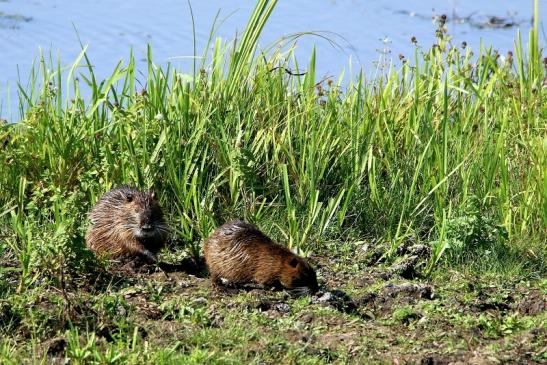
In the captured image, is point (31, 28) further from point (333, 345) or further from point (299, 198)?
point (333, 345)

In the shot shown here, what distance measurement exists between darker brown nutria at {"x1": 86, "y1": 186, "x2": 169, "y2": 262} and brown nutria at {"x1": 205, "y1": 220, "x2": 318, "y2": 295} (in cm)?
33

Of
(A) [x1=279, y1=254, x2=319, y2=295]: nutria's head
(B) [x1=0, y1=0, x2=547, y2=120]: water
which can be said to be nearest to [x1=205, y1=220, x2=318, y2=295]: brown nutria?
(A) [x1=279, y1=254, x2=319, y2=295]: nutria's head

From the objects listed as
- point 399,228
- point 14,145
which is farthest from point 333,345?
point 14,145

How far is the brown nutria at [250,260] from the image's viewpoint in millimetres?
6000

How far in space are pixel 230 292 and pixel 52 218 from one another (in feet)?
4.75

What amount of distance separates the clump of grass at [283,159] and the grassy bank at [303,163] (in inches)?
0.5

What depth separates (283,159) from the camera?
7160mm

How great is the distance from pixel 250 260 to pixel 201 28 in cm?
674

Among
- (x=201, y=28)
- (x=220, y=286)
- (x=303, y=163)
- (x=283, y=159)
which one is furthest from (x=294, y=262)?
(x=201, y=28)

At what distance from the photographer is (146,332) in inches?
202

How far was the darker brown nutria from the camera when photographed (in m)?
6.27

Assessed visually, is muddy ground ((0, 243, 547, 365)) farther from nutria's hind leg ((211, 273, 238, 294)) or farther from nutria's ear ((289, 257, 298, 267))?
nutria's ear ((289, 257, 298, 267))

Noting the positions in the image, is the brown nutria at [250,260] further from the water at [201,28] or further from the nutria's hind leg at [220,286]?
the water at [201,28]

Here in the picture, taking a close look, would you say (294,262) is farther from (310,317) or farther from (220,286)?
(310,317)
